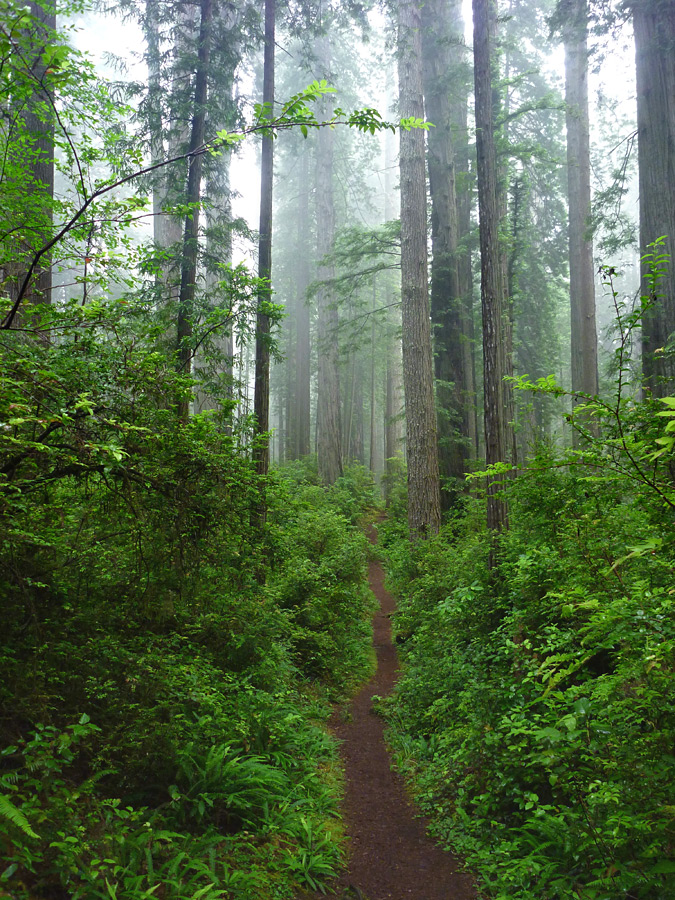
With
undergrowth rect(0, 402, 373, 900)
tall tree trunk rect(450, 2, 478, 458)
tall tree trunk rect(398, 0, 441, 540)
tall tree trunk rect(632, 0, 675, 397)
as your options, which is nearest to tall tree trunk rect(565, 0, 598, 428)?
tall tree trunk rect(450, 2, 478, 458)

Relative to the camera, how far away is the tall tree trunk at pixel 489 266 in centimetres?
670

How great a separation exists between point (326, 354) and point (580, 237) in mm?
8562

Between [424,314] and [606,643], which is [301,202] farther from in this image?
[606,643]

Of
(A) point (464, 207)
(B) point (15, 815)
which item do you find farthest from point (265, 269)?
(A) point (464, 207)

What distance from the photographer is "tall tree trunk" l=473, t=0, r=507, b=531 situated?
6.70 m

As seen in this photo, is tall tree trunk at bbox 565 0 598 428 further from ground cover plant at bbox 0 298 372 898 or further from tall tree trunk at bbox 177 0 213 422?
ground cover plant at bbox 0 298 372 898

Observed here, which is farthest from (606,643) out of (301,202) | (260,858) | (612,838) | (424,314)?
(301,202)

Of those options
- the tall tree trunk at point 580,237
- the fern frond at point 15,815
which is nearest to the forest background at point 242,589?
the fern frond at point 15,815

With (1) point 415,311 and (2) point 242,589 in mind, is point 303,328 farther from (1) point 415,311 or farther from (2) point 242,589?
(2) point 242,589

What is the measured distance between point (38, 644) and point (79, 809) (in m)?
1.01

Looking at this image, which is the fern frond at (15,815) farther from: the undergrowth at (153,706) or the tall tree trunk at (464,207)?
the tall tree trunk at (464,207)

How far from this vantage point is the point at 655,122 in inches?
337

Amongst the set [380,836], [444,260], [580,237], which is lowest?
[380,836]

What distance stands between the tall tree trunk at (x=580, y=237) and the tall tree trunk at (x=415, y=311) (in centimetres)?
513
